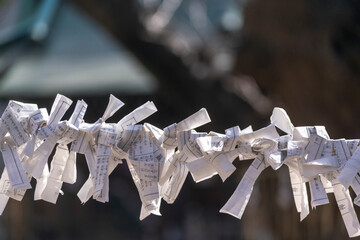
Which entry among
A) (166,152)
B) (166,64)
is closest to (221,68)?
(166,64)

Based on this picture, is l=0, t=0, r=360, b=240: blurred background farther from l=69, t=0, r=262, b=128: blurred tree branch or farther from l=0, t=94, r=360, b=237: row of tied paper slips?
l=0, t=94, r=360, b=237: row of tied paper slips

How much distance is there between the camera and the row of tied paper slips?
567 mm

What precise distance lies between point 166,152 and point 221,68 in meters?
1.91

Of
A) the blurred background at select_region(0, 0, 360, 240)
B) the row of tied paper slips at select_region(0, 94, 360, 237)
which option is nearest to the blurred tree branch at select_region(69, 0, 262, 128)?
the blurred background at select_region(0, 0, 360, 240)

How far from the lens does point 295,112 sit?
2184 millimetres

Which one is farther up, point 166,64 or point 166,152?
point 166,64

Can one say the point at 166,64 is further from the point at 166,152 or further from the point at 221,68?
the point at 166,152

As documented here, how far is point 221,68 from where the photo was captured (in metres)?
2.49

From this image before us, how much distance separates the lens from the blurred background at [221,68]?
209 centimetres

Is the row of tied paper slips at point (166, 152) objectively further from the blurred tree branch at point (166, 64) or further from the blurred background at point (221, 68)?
the blurred tree branch at point (166, 64)

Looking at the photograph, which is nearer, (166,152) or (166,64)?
(166,152)

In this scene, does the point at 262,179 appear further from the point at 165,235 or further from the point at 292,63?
the point at 165,235

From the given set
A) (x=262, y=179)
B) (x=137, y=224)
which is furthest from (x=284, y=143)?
(x=137, y=224)

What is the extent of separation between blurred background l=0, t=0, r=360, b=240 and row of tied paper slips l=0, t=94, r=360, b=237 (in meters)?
1.48
